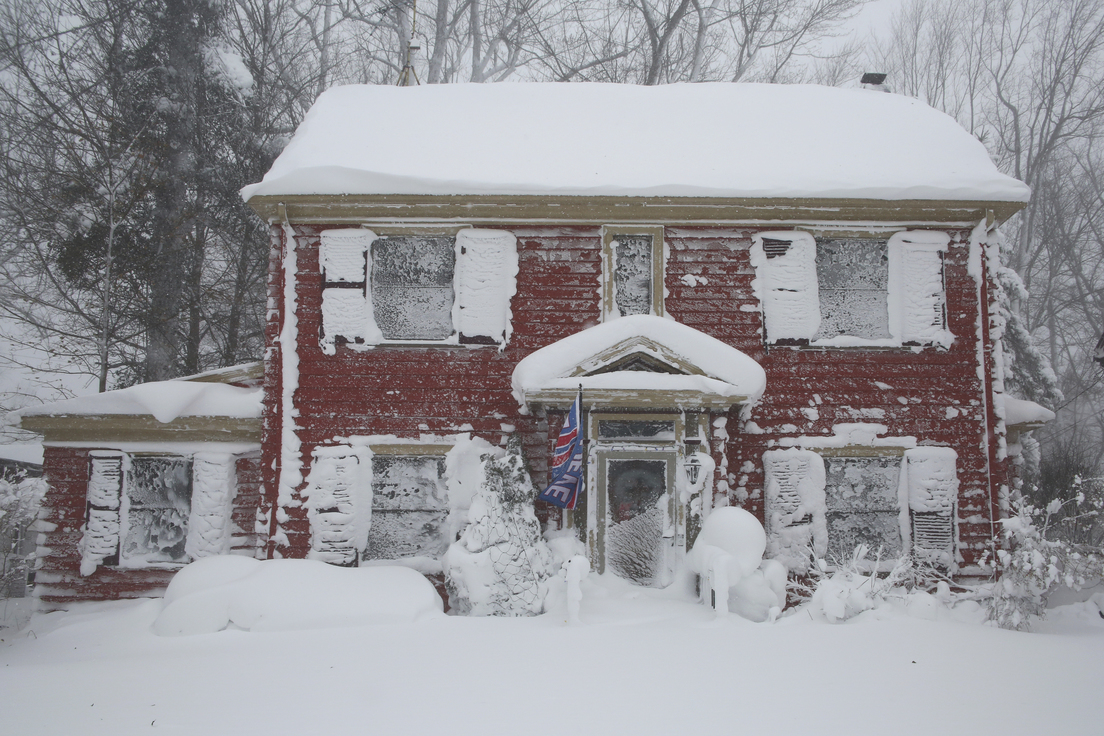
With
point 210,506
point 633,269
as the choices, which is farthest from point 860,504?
point 210,506

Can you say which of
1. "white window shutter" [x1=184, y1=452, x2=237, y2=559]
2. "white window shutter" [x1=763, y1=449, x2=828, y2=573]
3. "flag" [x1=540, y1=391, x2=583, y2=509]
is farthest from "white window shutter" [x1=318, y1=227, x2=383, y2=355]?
"white window shutter" [x1=763, y1=449, x2=828, y2=573]

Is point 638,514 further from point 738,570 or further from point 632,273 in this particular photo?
point 632,273

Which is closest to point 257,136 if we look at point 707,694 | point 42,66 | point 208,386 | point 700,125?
point 42,66

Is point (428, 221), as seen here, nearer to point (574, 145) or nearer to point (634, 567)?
point (574, 145)

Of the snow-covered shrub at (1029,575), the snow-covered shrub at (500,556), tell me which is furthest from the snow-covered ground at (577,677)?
the snow-covered shrub at (500,556)

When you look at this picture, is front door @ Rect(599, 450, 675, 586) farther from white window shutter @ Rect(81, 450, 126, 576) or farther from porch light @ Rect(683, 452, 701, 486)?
white window shutter @ Rect(81, 450, 126, 576)

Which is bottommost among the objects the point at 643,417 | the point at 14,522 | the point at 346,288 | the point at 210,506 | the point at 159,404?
the point at 14,522

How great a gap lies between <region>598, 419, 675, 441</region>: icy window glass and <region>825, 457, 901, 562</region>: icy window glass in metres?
2.25

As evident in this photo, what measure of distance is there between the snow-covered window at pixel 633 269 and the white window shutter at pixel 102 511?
632cm

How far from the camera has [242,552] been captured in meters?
8.79

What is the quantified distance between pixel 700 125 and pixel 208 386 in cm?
751

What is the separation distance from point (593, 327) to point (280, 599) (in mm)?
4313

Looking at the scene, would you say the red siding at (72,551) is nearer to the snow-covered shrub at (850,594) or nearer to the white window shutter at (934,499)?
the snow-covered shrub at (850,594)

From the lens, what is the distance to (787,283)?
893 cm
